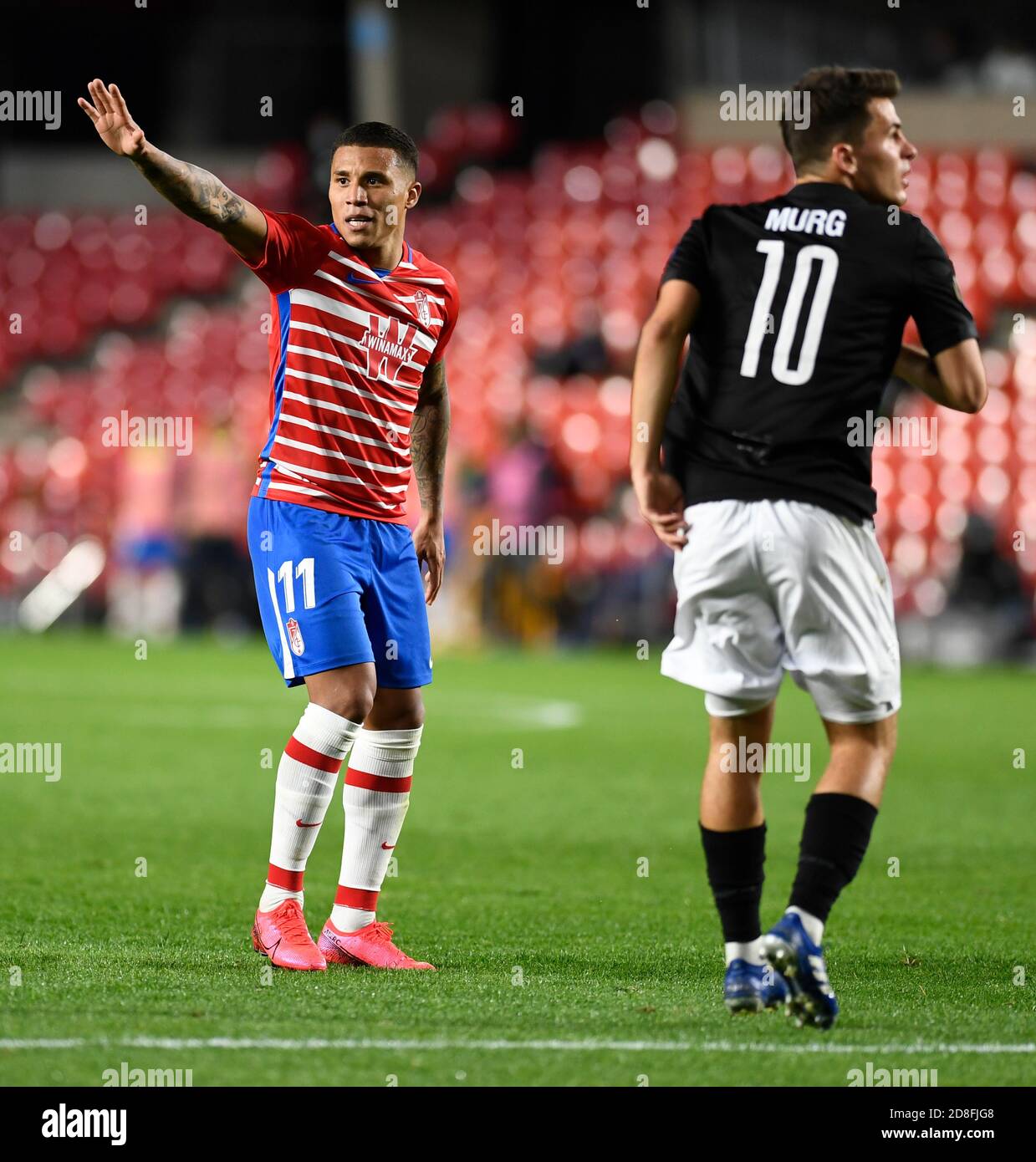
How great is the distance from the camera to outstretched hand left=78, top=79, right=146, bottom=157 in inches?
168

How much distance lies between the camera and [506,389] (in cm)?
2073

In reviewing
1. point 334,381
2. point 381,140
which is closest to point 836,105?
point 381,140

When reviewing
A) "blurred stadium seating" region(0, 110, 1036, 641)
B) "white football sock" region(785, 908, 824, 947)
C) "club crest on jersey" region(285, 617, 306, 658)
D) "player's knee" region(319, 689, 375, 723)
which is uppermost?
"blurred stadium seating" region(0, 110, 1036, 641)

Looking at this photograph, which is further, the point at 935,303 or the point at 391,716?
the point at 391,716

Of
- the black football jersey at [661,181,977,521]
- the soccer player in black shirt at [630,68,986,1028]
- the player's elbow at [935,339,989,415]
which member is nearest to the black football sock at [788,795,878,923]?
the soccer player in black shirt at [630,68,986,1028]

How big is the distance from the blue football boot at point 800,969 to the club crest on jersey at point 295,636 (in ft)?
5.02

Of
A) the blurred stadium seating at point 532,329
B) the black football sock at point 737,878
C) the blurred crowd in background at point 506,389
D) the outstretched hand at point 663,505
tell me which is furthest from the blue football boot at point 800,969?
the blurred stadium seating at point 532,329

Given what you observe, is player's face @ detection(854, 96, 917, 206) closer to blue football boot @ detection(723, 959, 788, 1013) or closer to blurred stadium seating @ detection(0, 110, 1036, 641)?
blue football boot @ detection(723, 959, 788, 1013)

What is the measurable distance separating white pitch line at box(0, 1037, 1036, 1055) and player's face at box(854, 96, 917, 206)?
1914 millimetres

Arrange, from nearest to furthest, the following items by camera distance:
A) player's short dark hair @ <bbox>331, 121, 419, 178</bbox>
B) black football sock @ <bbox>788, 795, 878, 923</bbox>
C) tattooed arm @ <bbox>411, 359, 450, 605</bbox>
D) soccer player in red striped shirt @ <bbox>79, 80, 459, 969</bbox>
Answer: black football sock @ <bbox>788, 795, 878, 923</bbox>, soccer player in red striped shirt @ <bbox>79, 80, 459, 969</bbox>, player's short dark hair @ <bbox>331, 121, 419, 178</bbox>, tattooed arm @ <bbox>411, 359, 450, 605</bbox>

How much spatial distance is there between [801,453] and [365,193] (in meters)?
1.47

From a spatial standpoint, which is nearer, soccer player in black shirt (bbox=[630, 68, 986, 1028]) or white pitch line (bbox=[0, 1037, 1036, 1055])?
white pitch line (bbox=[0, 1037, 1036, 1055])

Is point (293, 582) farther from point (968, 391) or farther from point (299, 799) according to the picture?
point (968, 391)
